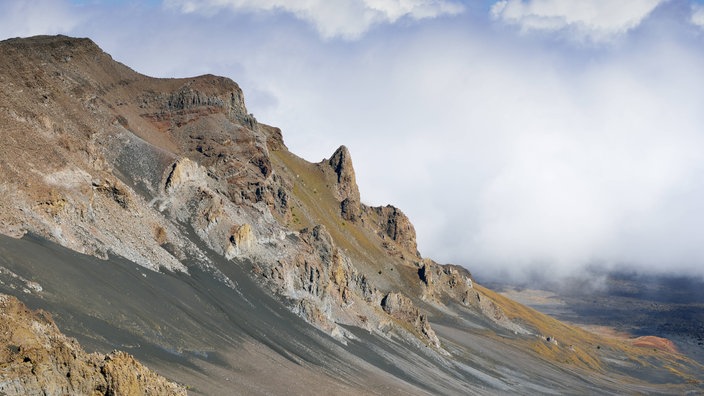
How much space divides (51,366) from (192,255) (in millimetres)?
52755

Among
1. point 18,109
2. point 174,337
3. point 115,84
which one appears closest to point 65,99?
point 18,109

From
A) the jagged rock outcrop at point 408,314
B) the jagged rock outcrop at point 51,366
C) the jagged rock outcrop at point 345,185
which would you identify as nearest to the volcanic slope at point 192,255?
the jagged rock outcrop at point 408,314

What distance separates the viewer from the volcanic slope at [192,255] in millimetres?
50531

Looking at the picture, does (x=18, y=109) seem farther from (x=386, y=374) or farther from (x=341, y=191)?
(x=341, y=191)

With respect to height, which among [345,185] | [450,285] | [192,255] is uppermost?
[345,185]

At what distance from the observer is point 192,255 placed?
256 feet

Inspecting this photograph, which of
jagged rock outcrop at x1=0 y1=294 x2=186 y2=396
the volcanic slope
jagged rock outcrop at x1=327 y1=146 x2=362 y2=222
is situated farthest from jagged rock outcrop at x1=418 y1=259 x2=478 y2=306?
jagged rock outcrop at x1=0 y1=294 x2=186 y2=396

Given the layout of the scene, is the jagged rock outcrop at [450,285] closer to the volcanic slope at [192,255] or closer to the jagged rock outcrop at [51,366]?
the volcanic slope at [192,255]

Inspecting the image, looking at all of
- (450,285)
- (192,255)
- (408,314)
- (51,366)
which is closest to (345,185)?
(450,285)

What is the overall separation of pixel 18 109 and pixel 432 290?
125153 millimetres

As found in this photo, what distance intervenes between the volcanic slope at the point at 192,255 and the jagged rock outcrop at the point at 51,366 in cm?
1214

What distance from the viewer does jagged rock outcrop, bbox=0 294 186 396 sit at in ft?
80.7

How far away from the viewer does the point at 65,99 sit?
86.9 meters

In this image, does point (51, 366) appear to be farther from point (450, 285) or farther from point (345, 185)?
point (450, 285)
